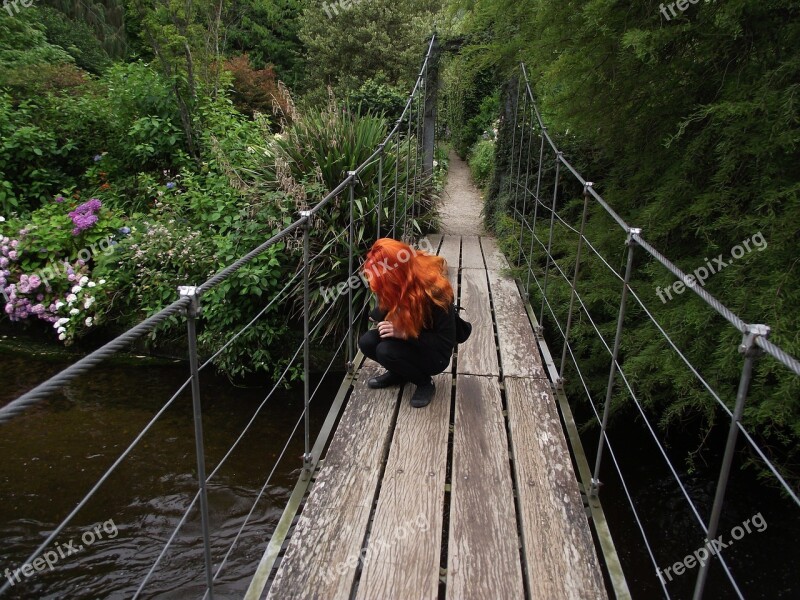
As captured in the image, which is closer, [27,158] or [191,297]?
[191,297]

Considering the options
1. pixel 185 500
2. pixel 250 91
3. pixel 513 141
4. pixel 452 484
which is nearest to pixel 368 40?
pixel 250 91

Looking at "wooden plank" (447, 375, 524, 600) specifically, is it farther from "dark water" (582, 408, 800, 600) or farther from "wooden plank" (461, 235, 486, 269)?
"wooden plank" (461, 235, 486, 269)

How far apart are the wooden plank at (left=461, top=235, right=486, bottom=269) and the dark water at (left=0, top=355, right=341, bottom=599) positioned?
63.1 inches

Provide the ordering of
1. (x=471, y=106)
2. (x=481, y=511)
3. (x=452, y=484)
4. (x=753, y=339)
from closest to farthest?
(x=753, y=339) < (x=481, y=511) < (x=452, y=484) < (x=471, y=106)

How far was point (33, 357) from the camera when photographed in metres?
5.34

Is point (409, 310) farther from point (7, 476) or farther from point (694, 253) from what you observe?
point (7, 476)

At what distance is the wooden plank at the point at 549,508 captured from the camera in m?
1.70

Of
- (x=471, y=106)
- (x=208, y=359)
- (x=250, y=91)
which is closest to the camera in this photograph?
(x=208, y=359)

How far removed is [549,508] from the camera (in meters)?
2.02

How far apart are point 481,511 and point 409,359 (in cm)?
85

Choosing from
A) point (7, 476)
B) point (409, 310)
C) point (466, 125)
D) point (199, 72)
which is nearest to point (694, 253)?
point (409, 310)

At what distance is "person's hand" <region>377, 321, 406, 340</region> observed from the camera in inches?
103

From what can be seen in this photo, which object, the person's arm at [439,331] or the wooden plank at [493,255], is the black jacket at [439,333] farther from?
the wooden plank at [493,255]

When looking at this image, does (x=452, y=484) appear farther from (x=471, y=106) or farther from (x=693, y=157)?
(x=471, y=106)
